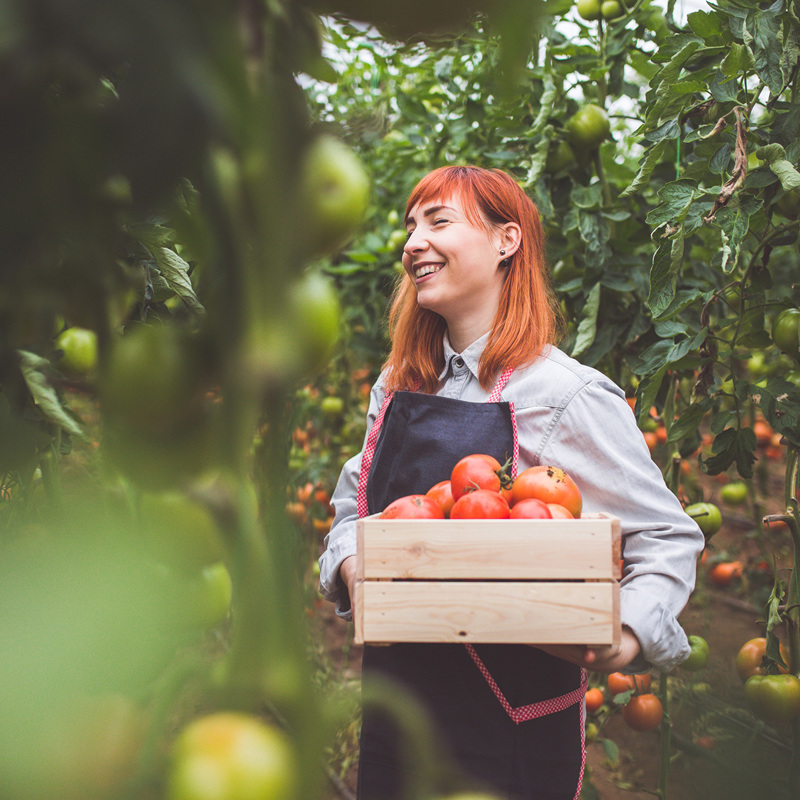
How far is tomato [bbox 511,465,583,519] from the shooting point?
35.7 inches

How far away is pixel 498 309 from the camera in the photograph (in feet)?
4.33

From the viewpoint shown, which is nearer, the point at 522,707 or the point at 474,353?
the point at 522,707

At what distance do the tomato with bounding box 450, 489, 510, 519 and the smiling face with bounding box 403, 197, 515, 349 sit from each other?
19.2 inches

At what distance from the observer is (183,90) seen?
169 millimetres

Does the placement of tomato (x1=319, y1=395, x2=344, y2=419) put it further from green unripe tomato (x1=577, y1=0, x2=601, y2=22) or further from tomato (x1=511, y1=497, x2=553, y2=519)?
tomato (x1=511, y1=497, x2=553, y2=519)

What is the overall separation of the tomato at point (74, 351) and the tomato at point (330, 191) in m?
0.42

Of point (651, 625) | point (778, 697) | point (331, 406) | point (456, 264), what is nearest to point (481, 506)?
point (651, 625)

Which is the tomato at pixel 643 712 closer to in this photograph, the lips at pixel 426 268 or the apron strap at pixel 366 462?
the apron strap at pixel 366 462

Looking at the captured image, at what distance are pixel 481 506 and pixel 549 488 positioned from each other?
0.11 m

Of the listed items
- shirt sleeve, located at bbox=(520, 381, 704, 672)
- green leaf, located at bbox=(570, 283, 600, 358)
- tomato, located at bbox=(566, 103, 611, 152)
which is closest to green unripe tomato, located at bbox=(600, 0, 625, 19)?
tomato, located at bbox=(566, 103, 611, 152)

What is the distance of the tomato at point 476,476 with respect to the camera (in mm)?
938

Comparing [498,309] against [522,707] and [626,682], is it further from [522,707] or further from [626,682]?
[626,682]

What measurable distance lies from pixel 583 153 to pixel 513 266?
613 millimetres

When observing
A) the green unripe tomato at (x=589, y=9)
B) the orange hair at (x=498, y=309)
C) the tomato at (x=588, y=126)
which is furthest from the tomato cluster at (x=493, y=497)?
the green unripe tomato at (x=589, y=9)
